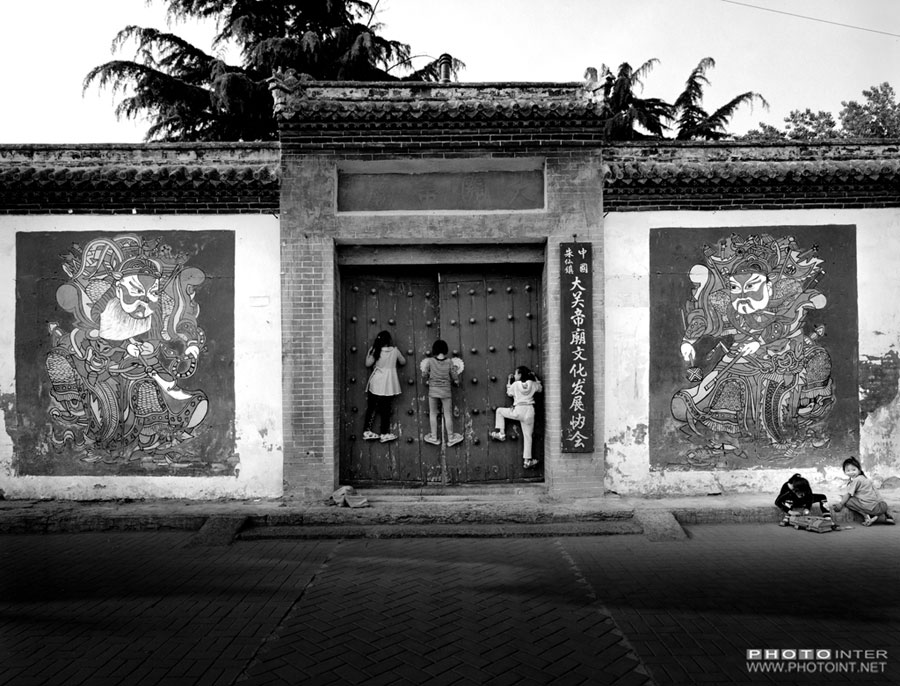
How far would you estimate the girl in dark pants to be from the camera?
23.4 ft

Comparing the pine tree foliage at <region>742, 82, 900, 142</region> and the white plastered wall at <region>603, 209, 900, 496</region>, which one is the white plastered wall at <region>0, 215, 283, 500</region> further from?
the pine tree foliage at <region>742, 82, 900, 142</region>

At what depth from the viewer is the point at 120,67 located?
17234mm

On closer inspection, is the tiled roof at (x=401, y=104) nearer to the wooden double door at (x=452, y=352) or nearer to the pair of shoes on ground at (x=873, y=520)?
the wooden double door at (x=452, y=352)

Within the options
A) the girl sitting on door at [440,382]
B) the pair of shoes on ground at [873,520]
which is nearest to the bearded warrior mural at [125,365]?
the girl sitting on door at [440,382]

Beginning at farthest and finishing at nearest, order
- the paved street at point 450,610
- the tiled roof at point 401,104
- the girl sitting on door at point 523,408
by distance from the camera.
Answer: the girl sitting on door at point 523,408, the tiled roof at point 401,104, the paved street at point 450,610

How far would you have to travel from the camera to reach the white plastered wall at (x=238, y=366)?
7934mm

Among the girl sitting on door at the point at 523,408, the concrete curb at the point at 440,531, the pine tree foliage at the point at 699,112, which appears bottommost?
the concrete curb at the point at 440,531

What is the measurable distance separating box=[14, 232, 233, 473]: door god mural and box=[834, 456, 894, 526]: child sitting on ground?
6722mm

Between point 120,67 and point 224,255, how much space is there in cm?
1223

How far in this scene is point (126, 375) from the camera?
794 cm

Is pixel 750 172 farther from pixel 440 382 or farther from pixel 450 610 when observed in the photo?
pixel 450 610

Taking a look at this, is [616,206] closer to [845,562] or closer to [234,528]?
[845,562]

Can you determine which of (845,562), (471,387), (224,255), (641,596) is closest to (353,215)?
(224,255)

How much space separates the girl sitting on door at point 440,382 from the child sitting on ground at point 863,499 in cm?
417
